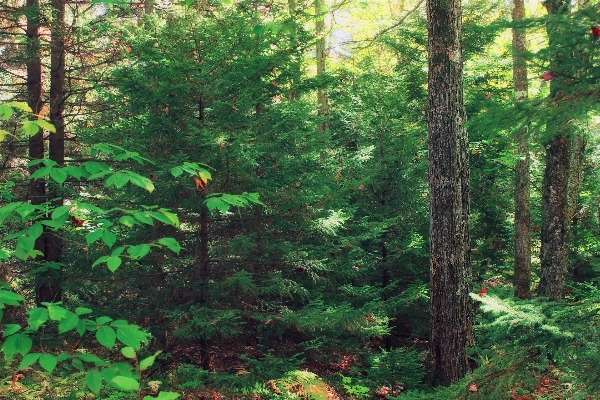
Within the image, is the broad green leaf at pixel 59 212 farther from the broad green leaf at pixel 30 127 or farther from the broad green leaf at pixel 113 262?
the broad green leaf at pixel 30 127

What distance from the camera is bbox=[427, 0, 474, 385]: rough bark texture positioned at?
5.95 meters

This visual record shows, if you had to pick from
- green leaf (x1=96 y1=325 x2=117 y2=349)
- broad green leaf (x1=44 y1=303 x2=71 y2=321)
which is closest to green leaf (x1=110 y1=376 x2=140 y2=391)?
green leaf (x1=96 y1=325 x2=117 y2=349)

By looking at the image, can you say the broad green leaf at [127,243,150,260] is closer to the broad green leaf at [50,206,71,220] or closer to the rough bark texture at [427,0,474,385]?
the broad green leaf at [50,206,71,220]

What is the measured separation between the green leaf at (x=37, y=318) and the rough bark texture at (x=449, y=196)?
5185 mm

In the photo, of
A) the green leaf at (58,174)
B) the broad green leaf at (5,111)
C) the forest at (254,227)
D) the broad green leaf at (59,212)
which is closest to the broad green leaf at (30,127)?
the broad green leaf at (5,111)

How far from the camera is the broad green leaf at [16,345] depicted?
1.91 meters

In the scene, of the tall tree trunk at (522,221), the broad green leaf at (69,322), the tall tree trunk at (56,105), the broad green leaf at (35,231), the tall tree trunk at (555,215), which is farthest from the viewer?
the tall tree trunk at (522,221)

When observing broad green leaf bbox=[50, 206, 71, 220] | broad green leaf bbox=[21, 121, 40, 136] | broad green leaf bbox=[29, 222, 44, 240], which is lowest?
broad green leaf bbox=[29, 222, 44, 240]

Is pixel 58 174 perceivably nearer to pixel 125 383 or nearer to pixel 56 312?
pixel 56 312

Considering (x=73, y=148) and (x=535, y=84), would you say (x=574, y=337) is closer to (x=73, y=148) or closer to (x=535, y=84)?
(x=535, y=84)

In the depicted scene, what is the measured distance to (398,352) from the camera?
6.38m

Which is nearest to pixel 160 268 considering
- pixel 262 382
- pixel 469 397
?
pixel 262 382

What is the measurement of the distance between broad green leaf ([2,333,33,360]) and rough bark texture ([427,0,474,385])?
524 cm

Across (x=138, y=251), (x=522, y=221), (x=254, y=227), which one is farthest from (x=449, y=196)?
A: (x=522, y=221)
